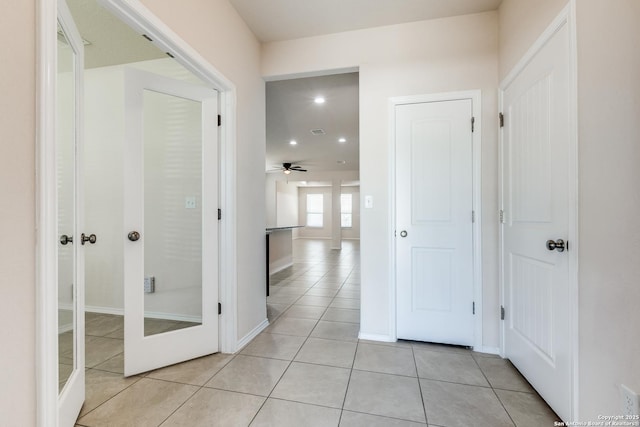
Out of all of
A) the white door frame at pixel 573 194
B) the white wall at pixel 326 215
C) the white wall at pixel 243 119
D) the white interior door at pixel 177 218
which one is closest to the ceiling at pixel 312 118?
the white wall at pixel 243 119

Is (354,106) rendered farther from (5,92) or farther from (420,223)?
(5,92)

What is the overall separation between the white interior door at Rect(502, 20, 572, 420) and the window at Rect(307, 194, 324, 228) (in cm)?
1089

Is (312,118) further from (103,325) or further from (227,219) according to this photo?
(103,325)

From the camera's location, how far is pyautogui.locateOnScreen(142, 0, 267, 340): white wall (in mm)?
1826

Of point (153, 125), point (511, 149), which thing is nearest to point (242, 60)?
point (153, 125)

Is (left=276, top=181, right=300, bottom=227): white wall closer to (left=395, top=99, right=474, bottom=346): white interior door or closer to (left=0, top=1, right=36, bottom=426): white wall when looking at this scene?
(left=395, top=99, right=474, bottom=346): white interior door

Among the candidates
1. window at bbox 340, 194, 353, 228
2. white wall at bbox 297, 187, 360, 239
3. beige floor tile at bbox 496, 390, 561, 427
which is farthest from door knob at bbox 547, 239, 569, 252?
window at bbox 340, 194, 353, 228

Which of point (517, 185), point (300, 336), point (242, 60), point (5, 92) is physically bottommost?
point (300, 336)

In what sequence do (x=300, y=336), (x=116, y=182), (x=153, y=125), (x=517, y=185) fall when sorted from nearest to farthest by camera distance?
(x=517, y=185)
(x=153, y=125)
(x=300, y=336)
(x=116, y=182)

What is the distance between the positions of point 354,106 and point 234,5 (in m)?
2.07

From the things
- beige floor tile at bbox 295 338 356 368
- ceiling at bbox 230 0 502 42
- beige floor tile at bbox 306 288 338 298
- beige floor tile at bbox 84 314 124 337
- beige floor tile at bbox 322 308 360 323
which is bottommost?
beige floor tile at bbox 306 288 338 298

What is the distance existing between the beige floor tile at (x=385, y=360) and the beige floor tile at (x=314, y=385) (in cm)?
18

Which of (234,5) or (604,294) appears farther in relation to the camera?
(234,5)

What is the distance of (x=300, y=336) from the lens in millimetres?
2424
